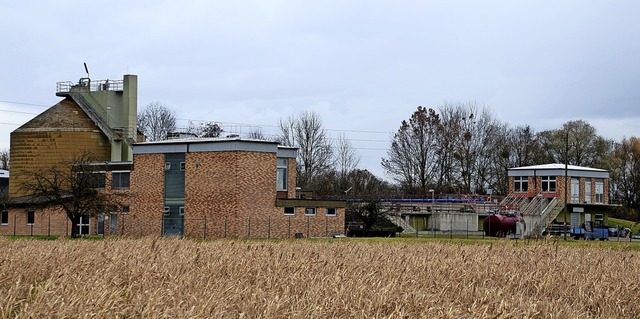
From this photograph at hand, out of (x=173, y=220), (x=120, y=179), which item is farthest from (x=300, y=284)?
(x=120, y=179)

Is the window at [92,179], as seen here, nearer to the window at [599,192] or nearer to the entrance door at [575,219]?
the entrance door at [575,219]

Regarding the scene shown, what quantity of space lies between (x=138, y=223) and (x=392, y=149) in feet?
130

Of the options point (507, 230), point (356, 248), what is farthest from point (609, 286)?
point (507, 230)

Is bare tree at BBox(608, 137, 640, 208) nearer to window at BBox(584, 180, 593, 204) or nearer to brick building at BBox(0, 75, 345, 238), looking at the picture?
window at BBox(584, 180, 593, 204)

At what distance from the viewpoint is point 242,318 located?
11.0 meters

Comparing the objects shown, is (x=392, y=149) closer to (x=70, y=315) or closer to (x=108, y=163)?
(x=108, y=163)

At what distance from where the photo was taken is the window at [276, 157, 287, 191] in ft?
219

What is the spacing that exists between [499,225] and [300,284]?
5489 centimetres

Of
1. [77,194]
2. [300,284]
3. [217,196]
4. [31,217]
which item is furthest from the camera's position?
[31,217]

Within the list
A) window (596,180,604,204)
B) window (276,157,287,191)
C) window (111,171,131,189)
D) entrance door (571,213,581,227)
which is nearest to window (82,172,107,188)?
window (111,171,131,189)

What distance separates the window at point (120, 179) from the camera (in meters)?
63.0

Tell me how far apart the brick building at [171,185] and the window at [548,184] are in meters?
24.1

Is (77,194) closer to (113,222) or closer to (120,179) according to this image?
(113,222)

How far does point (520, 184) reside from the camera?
81.5 m
